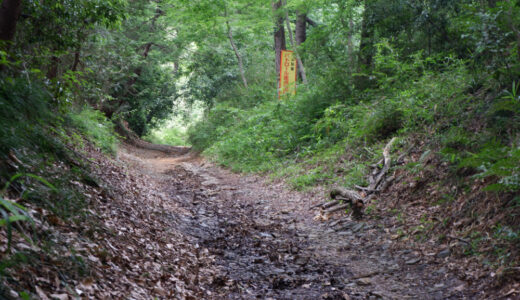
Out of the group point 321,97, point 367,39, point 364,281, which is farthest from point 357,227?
point 321,97

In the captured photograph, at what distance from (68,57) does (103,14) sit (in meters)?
3.28

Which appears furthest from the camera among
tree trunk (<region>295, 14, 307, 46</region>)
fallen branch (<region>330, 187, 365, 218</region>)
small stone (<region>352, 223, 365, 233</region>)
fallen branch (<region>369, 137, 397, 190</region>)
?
tree trunk (<region>295, 14, 307, 46</region>)

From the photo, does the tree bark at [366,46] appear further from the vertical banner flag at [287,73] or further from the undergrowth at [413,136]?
the vertical banner flag at [287,73]

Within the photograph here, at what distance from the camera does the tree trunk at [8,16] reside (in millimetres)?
4105

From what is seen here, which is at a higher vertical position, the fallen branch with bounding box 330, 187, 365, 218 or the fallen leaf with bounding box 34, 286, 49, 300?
the fallen leaf with bounding box 34, 286, 49, 300

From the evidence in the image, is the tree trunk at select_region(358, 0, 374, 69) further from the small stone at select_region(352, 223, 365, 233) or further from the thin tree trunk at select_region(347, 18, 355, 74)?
the small stone at select_region(352, 223, 365, 233)

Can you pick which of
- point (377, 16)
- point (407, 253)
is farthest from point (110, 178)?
point (377, 16)

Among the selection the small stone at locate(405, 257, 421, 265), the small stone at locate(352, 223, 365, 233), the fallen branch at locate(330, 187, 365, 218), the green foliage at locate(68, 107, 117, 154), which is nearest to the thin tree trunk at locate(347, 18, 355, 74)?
the fallen branch at locate(330, 187, 365, 218)

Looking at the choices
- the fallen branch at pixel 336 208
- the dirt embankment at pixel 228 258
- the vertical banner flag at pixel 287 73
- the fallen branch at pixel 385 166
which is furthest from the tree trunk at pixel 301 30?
the fallen branch at pixel 336 208

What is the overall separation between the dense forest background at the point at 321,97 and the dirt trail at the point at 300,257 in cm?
67

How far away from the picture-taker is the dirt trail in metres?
3.59

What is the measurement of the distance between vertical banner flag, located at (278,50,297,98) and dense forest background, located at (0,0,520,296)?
769 mm

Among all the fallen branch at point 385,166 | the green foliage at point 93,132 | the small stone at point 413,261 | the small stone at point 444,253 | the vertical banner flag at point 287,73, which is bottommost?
the small stone at point 413,261

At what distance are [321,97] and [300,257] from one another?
761 centimetres
